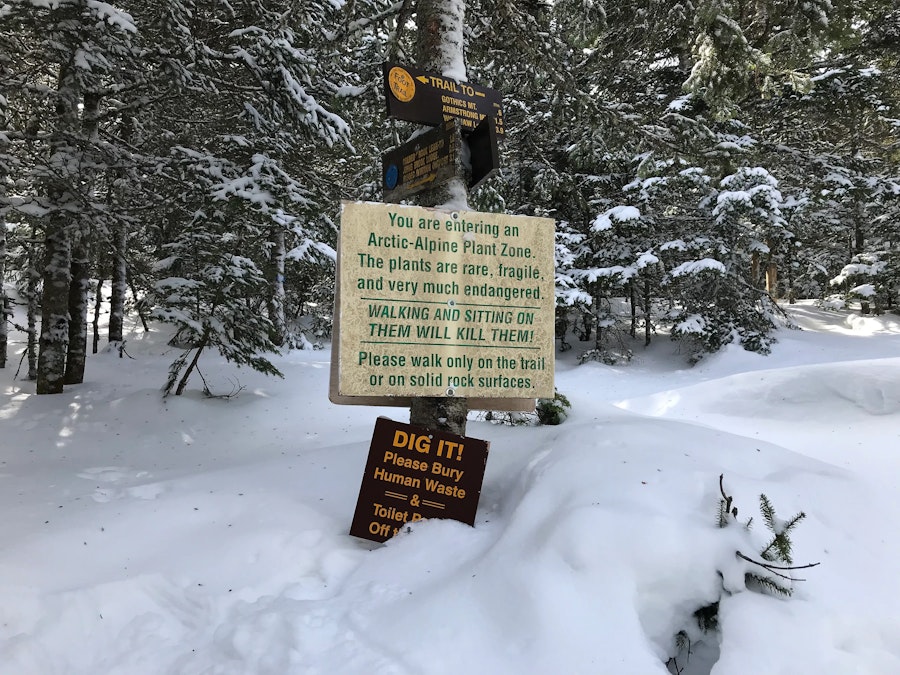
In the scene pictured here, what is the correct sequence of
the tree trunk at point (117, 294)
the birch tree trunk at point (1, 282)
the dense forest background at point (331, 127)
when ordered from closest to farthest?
1. the dense forest background at point (331, 127)
2. the birch tree trunk at point (1, 282)
3. the tree trunk at point (117, 294)

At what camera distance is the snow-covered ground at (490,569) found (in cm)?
212

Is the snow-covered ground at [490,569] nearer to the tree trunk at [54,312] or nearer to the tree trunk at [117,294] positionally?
the tree trunk at [54,312]

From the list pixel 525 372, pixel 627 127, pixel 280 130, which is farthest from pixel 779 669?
pixel 280 130

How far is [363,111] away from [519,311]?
25.9 feet

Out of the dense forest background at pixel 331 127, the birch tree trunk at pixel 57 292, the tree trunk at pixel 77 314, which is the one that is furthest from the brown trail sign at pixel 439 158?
the tree trunk at pixel 77 314

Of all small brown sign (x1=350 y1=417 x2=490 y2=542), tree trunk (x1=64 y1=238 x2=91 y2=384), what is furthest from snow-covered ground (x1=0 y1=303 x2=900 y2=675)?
tree trunk (x1=64 y1=238 x2=91 y2=384)

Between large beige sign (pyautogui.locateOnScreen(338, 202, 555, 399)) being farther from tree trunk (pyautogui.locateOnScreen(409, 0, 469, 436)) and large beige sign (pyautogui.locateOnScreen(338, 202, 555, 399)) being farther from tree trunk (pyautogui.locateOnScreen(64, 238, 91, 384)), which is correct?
tree trunk (pyautogui.locateOnScreen(64, 238, 91, 384))

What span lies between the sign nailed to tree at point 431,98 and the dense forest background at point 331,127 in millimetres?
730

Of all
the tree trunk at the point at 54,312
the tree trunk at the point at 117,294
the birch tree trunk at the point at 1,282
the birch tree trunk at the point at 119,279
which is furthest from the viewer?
the tree trunk at the point at 117,294

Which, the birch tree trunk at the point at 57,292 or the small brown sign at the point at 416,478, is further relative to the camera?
the birch tree trunk at the point at 57,292

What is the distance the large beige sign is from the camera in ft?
10.4

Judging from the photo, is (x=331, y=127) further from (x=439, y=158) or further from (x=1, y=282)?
(x=1, y=282)

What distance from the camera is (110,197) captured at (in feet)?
35.2

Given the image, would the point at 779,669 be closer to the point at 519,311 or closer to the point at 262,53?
the point at 519,311
